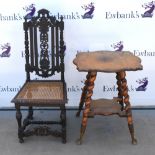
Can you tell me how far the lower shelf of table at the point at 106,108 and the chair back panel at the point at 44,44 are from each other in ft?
1.37

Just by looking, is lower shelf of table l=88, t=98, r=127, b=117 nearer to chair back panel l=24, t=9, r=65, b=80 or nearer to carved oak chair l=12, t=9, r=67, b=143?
carved oak chair l=12, t=9, r=67, b=143

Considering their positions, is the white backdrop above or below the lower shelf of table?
above

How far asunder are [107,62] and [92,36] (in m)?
0.61

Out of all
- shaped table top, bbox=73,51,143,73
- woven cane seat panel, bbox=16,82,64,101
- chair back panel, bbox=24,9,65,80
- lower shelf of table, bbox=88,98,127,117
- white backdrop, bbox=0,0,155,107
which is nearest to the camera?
shaped table top, bbox=73,51,143,73

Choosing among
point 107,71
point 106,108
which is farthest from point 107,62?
point 106,108

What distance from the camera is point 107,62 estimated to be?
104 inches

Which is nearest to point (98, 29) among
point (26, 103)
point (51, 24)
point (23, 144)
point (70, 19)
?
point (70, 19)

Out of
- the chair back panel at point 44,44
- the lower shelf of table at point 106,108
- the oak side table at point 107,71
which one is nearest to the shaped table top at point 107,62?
the oak side table at point 107,71

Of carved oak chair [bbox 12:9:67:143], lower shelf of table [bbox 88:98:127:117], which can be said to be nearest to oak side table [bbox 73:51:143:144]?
lower shelf of table [bbox 88:98:127:117]

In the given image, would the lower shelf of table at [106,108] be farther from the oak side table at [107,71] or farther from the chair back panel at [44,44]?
the chair back panel at [44,44]

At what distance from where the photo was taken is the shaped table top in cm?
251

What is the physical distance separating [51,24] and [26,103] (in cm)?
78

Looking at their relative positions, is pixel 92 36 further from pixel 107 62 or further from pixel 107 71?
pixel 107 71

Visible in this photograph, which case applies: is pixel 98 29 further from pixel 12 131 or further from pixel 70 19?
pixel 12 131
